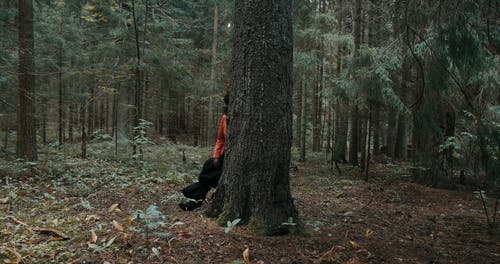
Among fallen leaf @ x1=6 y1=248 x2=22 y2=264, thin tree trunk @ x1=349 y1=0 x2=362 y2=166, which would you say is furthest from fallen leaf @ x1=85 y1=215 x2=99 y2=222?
thin tree trunk @ x1=349 y1=0 x2=362 y2=166

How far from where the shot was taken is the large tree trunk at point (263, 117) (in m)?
4.28

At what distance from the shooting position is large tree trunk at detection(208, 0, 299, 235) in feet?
14.0

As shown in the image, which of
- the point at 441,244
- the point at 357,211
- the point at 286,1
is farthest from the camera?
the point at 357,211

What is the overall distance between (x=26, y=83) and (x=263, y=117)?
7775mm

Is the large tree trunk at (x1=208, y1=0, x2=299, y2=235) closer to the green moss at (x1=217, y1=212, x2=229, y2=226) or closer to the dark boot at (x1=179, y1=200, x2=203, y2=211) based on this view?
the green moss at (x1=217, y1=212, x2=229, y2=226)

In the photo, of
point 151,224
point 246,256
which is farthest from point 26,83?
point 246,256

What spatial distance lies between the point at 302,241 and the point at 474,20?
4010 mm

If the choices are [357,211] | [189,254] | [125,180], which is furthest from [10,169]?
[357,211]

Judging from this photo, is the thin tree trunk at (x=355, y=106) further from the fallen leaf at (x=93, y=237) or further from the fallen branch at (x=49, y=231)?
the fallen branch at (x=49, y=231)

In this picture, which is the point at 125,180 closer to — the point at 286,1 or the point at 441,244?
the point at 286,1

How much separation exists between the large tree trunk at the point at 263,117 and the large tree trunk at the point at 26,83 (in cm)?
731

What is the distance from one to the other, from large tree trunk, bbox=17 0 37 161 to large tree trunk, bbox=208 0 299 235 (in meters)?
7.31

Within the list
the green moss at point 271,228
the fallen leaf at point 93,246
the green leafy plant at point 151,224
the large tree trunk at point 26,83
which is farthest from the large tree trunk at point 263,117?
the large tree trunk at point 26,83

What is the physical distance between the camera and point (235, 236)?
4059 mm
